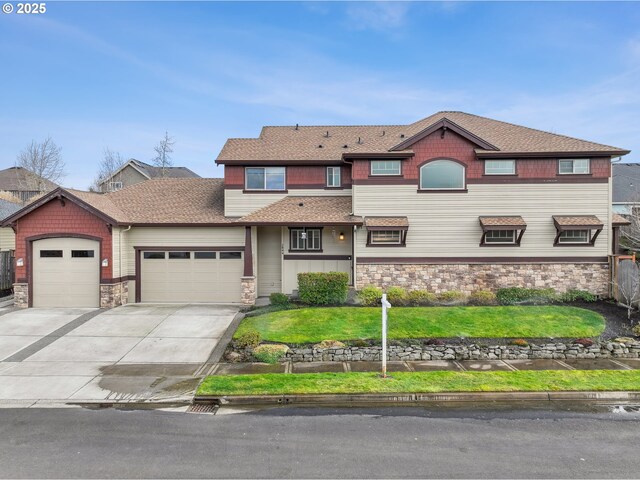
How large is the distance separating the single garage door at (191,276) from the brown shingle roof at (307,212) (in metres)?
2.32

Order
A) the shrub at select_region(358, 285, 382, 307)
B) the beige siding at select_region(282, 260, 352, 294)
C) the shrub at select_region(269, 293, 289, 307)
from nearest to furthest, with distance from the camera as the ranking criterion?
the shrub at select_region(358, 285, 382, 307) < the shrub at select_region(269, 293, 289, 307) < the beige siding at select_region(282, 260, 352, 294)

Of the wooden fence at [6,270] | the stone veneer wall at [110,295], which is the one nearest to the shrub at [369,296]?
the stone veneer wall at [110,295]

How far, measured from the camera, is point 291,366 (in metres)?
10.1

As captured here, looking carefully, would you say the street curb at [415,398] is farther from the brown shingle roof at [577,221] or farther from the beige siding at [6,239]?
the beige siding at [6,239]

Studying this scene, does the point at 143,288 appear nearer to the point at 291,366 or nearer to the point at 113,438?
the point at 291,366

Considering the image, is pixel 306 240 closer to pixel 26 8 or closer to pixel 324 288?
pixel 324 288

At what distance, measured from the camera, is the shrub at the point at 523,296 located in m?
15.4

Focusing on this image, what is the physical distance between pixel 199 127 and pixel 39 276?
30.7 metres

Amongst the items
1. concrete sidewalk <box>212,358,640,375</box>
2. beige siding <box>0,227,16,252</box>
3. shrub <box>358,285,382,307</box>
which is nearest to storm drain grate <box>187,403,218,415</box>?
concrete sidewalk <box>212,358,640,375</box>

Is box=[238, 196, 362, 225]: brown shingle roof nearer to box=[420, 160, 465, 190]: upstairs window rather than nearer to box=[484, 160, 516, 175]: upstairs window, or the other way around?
box=[420, 160, 465, 190]: upstairs window

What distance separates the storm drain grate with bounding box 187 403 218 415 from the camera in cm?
743

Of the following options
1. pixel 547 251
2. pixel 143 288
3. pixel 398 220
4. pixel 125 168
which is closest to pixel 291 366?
pixel 398 220

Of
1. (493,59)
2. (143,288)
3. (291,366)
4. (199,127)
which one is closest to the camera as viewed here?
(291,366)

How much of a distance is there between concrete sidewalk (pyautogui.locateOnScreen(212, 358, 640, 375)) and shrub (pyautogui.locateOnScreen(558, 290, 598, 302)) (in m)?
5.40
